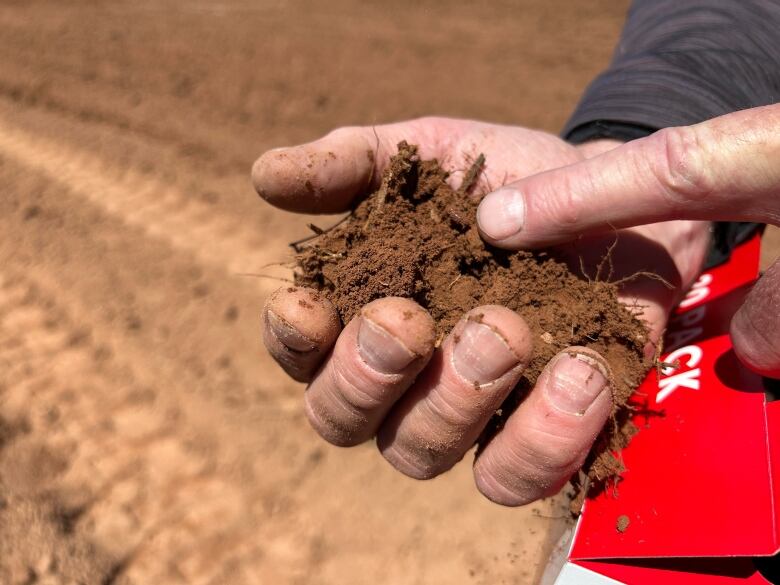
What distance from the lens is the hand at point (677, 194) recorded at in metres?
1.26

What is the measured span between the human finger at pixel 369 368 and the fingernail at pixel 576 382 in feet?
1.01

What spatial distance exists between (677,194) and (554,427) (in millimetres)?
594

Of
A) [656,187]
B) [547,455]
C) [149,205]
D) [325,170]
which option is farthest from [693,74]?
[149,205]

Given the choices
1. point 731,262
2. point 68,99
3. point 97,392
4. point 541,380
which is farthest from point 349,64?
point 541,380

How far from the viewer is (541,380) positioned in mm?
1414

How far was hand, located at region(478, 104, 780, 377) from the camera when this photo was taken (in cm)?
126

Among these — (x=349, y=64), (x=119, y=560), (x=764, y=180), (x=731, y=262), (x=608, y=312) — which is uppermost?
(x=764, y=180)

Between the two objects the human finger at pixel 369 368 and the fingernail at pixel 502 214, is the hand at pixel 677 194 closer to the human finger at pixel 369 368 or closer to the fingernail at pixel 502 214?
the fingernail at pixel 502 214

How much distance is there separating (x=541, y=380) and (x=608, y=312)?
9.4 inches

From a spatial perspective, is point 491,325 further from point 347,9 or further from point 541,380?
point 347,9

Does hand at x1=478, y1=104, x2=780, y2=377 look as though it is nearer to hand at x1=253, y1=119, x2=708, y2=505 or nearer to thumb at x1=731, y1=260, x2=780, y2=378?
thumb at x1=731, y1=260, x2=780, y2=378

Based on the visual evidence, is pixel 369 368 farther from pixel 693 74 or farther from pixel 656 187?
pixel 693 74

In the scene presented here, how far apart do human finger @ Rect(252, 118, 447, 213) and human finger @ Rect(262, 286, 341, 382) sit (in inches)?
14.7

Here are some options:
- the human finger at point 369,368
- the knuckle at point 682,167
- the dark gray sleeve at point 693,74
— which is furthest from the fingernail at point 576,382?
the dark gray sleeve at point 693,74
